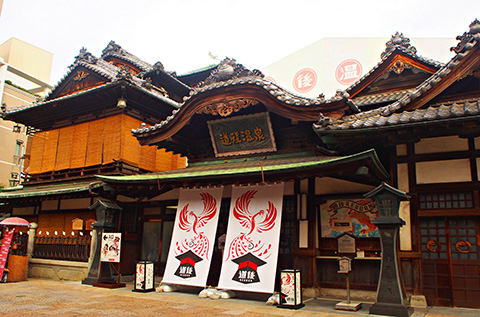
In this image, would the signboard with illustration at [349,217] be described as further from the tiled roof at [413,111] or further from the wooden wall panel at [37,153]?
the wooden wall panel at [37,153]

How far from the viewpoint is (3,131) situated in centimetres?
3338

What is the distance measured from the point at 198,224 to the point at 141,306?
314 cm

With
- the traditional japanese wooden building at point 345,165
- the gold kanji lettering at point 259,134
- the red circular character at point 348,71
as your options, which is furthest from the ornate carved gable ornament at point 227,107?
the red circular character at point 348,71

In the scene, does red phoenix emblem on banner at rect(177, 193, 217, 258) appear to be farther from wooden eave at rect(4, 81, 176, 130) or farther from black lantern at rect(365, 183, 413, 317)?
wooden eave at rect(4, 81, 176, 130)

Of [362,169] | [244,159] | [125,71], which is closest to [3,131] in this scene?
[125,71]

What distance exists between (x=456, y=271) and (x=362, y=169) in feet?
11.2

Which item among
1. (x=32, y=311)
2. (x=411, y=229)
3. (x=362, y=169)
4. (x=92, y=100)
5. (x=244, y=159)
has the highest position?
(x=92, y=100)

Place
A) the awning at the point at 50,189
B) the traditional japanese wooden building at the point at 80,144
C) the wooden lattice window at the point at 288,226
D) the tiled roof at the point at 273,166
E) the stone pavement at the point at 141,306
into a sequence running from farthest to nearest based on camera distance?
the traditional japanese wooden building at the point at 80,144 → the awning at the point at 50,189 → the wooden lattice window at the point at 288,226 → the tiled roof at the point at 273,166 → the stone pavement at the point at 141,306

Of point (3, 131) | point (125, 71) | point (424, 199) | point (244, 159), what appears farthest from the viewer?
point (3, 131)

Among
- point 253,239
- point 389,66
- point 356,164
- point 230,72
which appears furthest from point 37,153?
point 389,66

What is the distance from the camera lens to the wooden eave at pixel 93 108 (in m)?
17.1

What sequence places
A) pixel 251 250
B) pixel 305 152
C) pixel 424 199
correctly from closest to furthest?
pixel 424 199
pixel 251 250
pixel 305 152

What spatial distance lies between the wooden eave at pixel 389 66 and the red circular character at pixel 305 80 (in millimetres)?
16748

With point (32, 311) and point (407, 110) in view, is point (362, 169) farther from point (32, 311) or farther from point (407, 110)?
point (32, 311)
